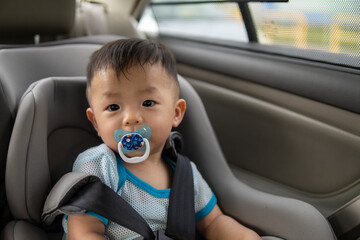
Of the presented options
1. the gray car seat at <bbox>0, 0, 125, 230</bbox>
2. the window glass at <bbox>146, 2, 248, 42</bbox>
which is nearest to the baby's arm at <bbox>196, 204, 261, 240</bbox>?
the gray car seat at <bbox>0, 0, 125, 230</bbox>

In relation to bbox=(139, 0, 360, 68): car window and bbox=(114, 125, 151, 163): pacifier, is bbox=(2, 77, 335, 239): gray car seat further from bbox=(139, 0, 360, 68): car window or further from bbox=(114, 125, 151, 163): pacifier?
bbox=(139, 0, 360, 68): car window

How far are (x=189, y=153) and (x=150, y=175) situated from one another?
269mm

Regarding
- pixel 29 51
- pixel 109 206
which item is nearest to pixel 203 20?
pixel 29 51

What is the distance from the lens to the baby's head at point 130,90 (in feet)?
3.57

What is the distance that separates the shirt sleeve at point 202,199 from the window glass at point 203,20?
1.00 meters

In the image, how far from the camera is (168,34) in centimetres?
254

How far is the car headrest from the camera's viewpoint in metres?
1.37

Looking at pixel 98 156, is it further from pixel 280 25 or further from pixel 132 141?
pixel 280 25

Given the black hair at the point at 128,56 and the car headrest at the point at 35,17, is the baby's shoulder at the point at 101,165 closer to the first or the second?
the black hair at the point at 128,56

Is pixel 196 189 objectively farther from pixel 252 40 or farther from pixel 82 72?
pixel 252 40

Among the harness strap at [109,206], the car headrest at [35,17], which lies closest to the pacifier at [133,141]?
the harness strap at [109,206]

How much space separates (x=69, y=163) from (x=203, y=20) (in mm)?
1436

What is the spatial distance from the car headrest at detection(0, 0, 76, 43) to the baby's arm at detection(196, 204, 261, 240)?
92 cm

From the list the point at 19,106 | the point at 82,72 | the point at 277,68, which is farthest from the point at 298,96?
the point at 19,106
